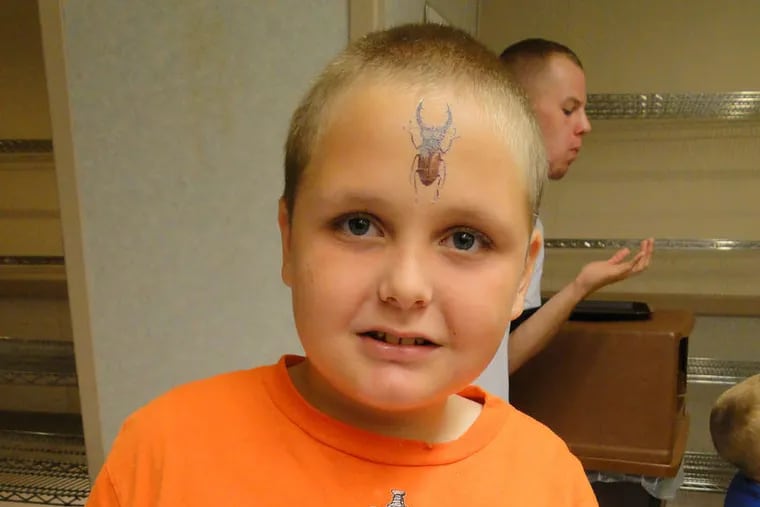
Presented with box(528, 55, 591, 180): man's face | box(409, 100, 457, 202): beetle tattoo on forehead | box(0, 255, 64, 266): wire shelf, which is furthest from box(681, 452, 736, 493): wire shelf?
box(0, 255, 64, 266): wire shelf

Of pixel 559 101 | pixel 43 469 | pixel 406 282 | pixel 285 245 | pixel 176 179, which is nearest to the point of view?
pixel 406 282

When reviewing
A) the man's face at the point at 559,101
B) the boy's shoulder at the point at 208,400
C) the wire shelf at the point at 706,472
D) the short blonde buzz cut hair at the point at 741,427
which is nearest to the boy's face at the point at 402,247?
the boy's shoulder at the point at 208,400

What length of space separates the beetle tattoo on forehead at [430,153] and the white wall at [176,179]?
571 mm

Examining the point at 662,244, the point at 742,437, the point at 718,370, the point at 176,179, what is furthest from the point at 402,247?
the point at 718,370

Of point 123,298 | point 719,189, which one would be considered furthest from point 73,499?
point 719,189

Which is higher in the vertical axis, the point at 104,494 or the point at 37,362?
the point at 104,494

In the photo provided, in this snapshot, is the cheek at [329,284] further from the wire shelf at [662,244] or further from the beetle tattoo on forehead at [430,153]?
the wire shelf at [662,244]

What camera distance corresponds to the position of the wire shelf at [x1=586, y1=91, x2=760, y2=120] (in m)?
1.63

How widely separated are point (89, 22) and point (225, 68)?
0.81ft

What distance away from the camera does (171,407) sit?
507 mm

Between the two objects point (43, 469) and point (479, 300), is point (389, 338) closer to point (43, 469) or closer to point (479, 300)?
point (479, 300)

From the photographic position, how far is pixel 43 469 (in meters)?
1.61

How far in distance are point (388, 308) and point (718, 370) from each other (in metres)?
1.77

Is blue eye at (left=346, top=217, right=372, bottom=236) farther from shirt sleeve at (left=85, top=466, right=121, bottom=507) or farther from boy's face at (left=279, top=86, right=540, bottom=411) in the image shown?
shirt sleeve at (left=85, top=466, right=121, bottom=507)
